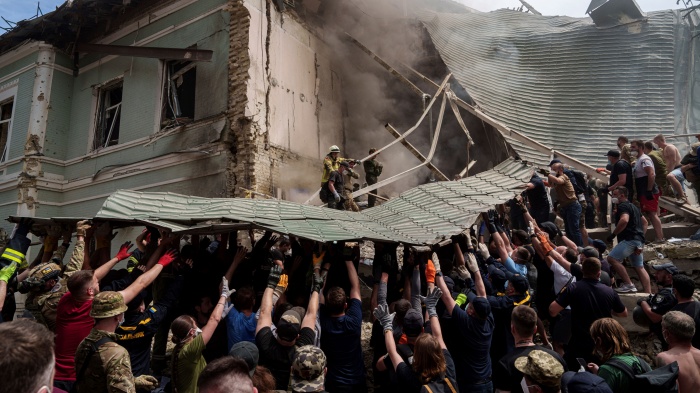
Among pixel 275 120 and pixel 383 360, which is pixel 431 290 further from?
pixel 275 120

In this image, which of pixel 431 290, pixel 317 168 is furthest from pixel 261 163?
pixel 431 290

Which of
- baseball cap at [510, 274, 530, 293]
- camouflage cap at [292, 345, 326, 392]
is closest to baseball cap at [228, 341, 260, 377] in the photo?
camouflage cap at [292, 345, 326, 392]

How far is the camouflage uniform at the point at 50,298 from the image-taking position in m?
3.58

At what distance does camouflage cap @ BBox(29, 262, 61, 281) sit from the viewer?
12.1ft

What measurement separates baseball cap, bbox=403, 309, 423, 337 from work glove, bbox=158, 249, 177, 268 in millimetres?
2072

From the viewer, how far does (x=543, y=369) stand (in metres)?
2.55

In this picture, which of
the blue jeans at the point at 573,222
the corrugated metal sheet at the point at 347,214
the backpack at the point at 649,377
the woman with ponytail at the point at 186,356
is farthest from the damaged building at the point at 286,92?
the backpack at the point at 649,377

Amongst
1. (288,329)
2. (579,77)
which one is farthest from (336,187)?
(579,77)

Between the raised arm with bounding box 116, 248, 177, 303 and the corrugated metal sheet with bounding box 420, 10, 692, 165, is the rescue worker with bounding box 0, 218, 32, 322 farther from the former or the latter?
the corrugated metal sheet with bounding box 420, 10, 692, 165

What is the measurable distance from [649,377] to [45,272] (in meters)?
4.67

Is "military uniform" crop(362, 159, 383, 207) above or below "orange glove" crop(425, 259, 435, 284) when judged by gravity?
above

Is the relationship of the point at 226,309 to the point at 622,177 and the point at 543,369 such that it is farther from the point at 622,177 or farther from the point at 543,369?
the point at 622,177

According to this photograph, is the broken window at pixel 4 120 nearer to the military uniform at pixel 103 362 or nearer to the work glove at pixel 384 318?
the military uniform at pixel 103 362

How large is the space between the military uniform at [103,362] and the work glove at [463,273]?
2971 millimetres
